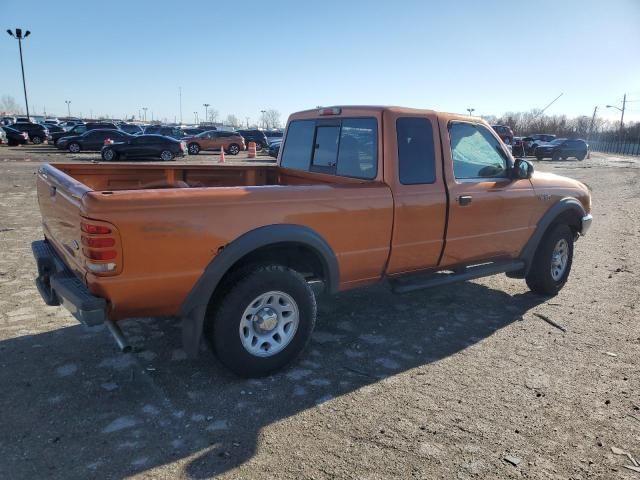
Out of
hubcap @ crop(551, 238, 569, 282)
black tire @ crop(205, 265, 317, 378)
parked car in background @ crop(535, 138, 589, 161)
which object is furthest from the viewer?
parked car in background @ crop(535, 138, 589, 161)

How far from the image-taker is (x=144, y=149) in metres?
24.3

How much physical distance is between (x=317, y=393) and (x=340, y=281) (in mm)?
922

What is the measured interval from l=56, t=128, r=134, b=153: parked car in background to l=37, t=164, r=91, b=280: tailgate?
2586cm

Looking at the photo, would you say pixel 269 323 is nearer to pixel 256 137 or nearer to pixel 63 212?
pixel 63 212

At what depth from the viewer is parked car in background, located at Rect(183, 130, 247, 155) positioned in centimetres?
3173

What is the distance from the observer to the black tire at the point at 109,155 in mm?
→ 23031

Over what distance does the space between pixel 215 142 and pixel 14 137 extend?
13959 mm

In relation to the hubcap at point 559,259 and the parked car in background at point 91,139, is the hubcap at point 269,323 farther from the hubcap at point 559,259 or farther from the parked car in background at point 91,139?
the parked car in background at point 91,139

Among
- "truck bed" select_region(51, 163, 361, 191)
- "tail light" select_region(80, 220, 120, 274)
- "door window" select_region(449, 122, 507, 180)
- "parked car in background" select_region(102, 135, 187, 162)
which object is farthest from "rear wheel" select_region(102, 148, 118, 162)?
"tail light" select_region(80, 220, 120, 274)

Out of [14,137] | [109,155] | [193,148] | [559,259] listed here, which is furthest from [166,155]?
[559,259]

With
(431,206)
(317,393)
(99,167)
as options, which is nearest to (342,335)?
(317,393)

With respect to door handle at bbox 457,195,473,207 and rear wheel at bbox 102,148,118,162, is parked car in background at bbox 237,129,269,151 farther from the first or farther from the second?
door handle at bbox 457,195,473,207

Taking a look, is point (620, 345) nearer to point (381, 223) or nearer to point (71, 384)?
point (381, 223)

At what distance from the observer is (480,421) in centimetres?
314
